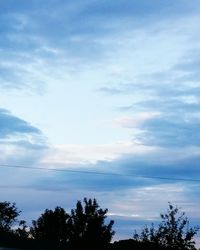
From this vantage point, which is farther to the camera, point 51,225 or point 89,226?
point 51,225

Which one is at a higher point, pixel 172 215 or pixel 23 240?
pixel 172 215

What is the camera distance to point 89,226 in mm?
69250

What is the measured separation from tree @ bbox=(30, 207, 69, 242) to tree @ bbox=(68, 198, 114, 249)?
690 cm

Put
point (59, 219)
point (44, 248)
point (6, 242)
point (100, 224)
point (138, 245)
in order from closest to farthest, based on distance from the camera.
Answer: point (6, 242)
point (44, 248)
point (138, 245)
point (100, 224)
point (59, 219)

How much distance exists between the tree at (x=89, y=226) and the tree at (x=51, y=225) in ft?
22.6

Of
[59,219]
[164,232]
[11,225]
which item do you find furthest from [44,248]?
[11,225]

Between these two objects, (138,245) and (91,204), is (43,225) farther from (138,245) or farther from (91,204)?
(138,245)

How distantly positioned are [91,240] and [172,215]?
35.1ft

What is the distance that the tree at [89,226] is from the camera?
65438mm

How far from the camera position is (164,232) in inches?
2611

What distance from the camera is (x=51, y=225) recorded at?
84.6 m

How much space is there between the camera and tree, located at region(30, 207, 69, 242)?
8107 centimetres

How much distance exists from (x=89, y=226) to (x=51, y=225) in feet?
55.3

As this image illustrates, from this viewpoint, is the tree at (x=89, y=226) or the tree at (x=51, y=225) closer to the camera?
the tree at (x=89, y=226)
